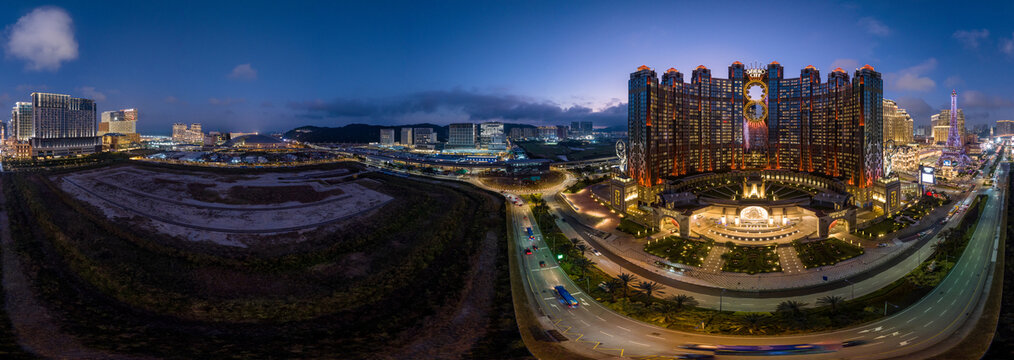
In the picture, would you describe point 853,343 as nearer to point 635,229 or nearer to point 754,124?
point 635,229

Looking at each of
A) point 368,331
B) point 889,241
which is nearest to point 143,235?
point 368,331

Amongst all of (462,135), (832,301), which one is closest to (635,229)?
(832,301)

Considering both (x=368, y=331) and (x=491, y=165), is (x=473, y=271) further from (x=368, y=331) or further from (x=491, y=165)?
(x=491, y=165)

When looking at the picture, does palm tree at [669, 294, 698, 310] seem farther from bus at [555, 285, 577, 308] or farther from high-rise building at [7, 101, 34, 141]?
high-rise building at [7, 101, 34, 141]

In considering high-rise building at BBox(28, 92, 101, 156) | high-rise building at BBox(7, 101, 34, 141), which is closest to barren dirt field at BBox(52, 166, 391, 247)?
high-rise building at BBox(28, 92, 101, 156)

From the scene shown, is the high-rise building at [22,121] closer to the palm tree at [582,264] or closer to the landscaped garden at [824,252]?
the palm tree at [582,264]
